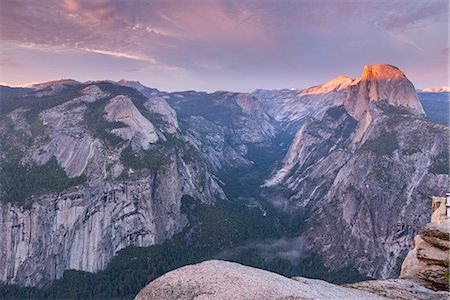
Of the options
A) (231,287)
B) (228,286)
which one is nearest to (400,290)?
(231,287)

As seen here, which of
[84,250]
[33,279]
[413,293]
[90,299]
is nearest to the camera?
[413,293]

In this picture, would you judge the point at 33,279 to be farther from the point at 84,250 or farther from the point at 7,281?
the point at 84,250

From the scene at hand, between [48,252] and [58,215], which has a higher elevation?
[58,215]

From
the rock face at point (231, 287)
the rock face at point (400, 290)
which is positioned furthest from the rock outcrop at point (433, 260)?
the rock face at point (231, 287)

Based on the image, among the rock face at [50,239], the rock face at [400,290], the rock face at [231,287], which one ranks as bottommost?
the rock face at [50,239]

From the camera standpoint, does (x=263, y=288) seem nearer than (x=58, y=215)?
Yes

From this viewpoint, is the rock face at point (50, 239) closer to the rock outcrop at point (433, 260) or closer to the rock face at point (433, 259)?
the rock outcrop at point (433, 260)

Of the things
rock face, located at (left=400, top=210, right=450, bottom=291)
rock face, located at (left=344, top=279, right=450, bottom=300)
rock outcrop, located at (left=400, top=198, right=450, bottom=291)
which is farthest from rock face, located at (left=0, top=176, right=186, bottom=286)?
rock face, located at (left=344, top=279, right=450, bottom=300)

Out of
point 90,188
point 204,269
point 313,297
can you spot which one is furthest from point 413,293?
point 90,188

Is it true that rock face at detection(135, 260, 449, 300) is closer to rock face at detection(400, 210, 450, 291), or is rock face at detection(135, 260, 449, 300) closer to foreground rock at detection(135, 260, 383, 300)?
foreground rock at detection(135, 260, 383, 300)
